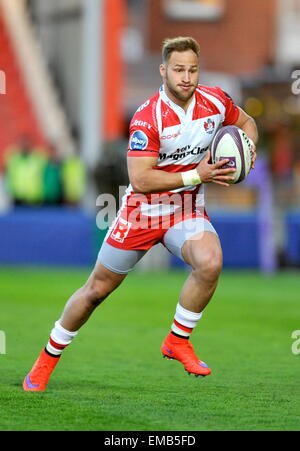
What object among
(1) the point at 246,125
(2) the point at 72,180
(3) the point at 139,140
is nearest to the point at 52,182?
(2) the point at 72,180

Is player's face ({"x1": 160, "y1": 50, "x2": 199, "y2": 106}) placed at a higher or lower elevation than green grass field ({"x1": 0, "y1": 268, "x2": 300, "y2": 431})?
higher

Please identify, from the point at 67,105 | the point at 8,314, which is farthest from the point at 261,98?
the point at 8,314

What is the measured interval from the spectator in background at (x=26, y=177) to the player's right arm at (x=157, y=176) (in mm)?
13978

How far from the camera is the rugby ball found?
7449mm

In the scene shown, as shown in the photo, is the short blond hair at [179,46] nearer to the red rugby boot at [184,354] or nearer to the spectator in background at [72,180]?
the red rugby boot at [184,354]

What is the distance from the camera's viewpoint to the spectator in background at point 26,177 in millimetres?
21344

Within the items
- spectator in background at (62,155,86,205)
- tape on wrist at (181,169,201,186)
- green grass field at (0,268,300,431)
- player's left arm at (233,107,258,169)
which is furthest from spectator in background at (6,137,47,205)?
tape on wrist at (181,169,201,186)

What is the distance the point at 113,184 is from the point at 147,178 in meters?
10.7

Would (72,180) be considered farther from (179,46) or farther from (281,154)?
(179,46)

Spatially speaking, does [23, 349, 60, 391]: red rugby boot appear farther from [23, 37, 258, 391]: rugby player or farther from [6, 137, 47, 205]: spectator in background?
[6, 137, 47, 205]: spectator in background

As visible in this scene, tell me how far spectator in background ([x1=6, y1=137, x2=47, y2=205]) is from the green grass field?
5.98 m

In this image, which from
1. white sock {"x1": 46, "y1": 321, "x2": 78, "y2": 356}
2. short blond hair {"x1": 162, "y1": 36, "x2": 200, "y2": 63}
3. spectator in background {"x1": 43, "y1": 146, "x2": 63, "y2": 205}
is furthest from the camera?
spectator in background {"x1": 43, "y1": 146, "x2": 63, "y2": 205}

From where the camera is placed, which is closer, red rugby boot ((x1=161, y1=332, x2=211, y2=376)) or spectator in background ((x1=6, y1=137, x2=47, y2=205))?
red rugby boot ((x1=161, y1=332, x2=211, y2=376))

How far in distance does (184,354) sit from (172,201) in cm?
100
